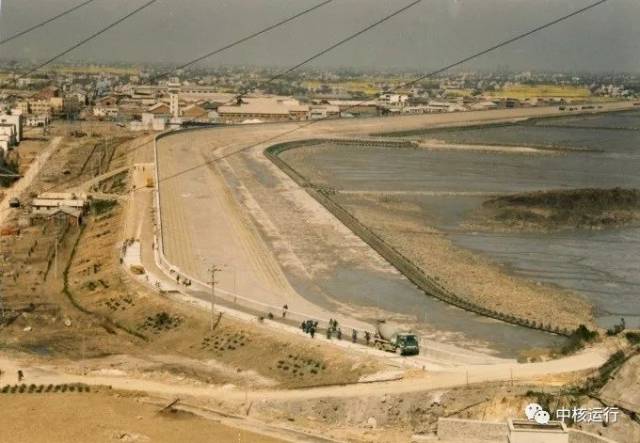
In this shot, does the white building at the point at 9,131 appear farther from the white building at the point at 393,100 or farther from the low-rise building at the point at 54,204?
the white building at the point at 393,100

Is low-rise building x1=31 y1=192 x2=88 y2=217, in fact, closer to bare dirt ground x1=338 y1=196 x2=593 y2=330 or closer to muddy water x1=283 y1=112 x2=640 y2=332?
bare dirt ground x1=338 y1=196 x2=593 y2=330

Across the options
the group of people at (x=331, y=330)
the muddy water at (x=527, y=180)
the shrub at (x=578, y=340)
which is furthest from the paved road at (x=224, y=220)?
the shrub at (x=578, y=340)

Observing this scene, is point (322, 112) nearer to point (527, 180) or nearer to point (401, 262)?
point (527, 180)

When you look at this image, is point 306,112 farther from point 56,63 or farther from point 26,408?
point 56,63

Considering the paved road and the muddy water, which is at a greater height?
the paved road

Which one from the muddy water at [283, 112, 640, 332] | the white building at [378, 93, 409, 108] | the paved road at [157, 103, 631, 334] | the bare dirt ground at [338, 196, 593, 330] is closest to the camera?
the bare dirt ground at [338, 196, 593, 330]

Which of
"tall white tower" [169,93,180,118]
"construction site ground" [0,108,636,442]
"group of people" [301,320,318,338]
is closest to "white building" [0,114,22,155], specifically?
"tall white tower" [169,93,180,118]

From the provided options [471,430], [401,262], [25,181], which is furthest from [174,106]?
[471,430]

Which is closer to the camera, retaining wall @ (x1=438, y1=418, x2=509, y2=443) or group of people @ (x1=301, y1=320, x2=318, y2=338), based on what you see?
retaining wall @ (x1=438, y1=418, x2=509, y2=443)
